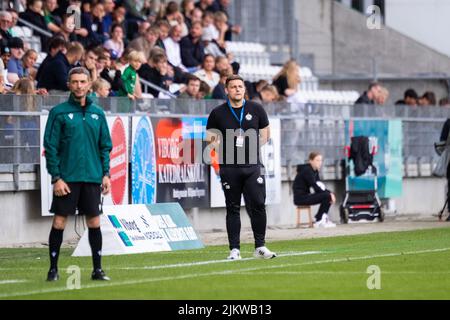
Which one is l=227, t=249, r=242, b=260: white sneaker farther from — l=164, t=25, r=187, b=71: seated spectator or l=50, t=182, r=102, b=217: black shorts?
l=164, t=25, r=187, b=71: seated spectator

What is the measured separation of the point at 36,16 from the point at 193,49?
3767 mm

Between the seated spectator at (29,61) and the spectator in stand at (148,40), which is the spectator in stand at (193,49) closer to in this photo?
the spectator in stand at (148,40)

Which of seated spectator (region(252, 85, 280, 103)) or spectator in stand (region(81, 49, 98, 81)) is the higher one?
spectator in stand (region(81, 49, 98, 81))

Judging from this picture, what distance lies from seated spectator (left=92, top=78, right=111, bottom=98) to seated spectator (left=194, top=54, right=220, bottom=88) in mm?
4598

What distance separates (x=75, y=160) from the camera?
1354 centimetres

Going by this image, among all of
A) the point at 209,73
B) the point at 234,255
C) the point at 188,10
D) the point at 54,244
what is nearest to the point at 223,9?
the point at 188,10

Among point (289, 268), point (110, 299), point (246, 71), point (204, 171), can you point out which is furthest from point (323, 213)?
point (110, 299)

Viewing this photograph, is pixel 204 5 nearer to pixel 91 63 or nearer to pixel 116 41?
pixel 116 41

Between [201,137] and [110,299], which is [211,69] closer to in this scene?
[201,137]

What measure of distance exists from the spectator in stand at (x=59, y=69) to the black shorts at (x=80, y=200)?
7.64 metres

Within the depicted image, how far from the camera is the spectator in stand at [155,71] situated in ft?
81.3

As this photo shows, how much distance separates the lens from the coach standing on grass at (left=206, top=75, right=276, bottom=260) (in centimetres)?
1616

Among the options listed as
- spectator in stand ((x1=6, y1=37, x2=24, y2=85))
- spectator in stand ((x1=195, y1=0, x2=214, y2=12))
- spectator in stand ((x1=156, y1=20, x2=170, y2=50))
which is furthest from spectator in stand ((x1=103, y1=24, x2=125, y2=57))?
spectator in stand ((x1=195, y1=0, x2=214, y2=12))
